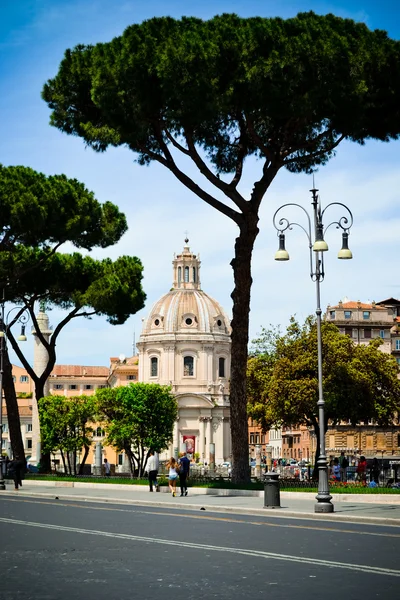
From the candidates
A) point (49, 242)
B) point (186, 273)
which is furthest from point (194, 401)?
point (49, 242)

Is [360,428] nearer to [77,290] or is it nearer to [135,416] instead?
[135,416]

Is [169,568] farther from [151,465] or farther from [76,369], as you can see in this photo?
[76,369]

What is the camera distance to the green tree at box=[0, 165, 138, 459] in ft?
113

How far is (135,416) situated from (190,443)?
59.1m

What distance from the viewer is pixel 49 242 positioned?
3750 centimetres

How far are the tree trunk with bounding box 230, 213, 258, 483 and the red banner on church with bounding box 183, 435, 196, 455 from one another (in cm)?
8724

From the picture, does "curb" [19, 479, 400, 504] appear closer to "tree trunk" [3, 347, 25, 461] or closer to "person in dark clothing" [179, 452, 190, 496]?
"person in dark clothing" [179, 452, 190, 496]

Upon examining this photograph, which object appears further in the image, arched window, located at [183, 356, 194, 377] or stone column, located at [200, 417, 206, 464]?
arched window, located at [183, 356, 194, 377]

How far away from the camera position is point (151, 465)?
31.4 metres

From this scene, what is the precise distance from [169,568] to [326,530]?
5.69 metres

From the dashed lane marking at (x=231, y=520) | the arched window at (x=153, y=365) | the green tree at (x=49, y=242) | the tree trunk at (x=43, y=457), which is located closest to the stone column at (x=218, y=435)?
the arched window at (x=153, y=365)

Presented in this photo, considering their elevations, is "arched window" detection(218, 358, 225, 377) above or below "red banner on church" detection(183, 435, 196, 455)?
above

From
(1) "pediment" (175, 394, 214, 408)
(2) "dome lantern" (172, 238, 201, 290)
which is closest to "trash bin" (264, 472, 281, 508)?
(1) "pediment" (175, 394, 214, 408)

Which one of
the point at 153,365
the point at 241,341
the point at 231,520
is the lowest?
the point at 231,520
